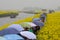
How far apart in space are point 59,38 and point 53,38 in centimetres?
16

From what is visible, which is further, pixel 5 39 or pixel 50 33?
pixel 50 33

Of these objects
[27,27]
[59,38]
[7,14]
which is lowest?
[59,38]

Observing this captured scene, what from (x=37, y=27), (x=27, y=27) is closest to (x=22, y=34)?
(x=27, y=27)

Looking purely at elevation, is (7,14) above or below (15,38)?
above

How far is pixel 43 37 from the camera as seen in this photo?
6.54 m

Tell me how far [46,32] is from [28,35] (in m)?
1.26

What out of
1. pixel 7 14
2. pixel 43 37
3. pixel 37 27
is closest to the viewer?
pixel 43 37

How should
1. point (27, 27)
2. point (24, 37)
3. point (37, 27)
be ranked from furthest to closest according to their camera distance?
point (37, 27)
point (27, 27)
point (24, 37)

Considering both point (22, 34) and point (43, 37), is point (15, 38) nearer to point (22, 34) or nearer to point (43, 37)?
point (22, 34)

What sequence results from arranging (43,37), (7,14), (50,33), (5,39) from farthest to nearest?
(7,14) < (50,33) < (43,37) < (5,39)

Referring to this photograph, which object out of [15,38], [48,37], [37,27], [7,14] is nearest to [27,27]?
[37,27]

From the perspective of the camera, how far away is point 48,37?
6.63 meters

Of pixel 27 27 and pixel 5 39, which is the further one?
pixel 27 27

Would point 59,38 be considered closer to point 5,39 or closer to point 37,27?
point 5,39
